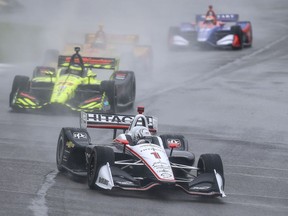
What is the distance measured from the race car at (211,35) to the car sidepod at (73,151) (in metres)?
21.0

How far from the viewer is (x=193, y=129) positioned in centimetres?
1858

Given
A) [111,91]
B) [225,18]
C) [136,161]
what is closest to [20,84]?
[111,91]

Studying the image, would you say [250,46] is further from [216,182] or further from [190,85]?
[216,182]

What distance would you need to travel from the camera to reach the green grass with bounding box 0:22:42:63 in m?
33.0

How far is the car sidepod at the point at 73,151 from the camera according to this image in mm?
13117

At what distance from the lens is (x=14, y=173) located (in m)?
12.9

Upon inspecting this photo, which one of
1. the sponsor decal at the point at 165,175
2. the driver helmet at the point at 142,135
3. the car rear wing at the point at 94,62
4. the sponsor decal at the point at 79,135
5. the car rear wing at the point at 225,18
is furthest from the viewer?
the car rear wing at the point at 225,18

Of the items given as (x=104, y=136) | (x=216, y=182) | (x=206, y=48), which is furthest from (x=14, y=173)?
(x=206, y=48)

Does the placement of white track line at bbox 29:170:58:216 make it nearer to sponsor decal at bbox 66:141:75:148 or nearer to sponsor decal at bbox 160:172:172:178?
sponsor decal at bbox 66:141:75:148

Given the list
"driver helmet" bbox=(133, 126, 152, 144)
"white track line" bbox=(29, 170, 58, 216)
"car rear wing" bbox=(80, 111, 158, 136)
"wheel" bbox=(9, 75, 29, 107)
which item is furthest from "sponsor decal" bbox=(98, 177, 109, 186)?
"wheel" bbox=(9, 75, 29, 107)

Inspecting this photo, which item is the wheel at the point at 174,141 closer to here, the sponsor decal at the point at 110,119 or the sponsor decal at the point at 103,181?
the sponsor decal at the point at 110,119

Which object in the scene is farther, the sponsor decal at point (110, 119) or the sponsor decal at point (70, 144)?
the sponsor decal at point (110, 119)

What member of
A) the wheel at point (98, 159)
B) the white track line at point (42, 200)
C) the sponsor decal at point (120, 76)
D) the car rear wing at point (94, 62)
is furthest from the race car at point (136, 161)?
the car rear wing at point (94, 62)

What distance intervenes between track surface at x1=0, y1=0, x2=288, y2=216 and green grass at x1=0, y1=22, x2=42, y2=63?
2.90 feet
